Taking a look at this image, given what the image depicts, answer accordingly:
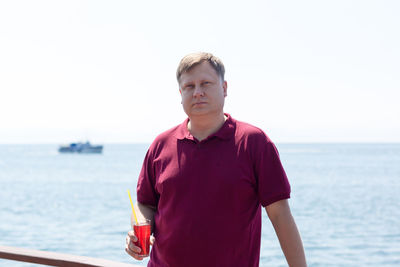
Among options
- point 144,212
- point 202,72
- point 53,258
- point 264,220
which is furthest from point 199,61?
point 264,220

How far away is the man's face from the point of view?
165 cm

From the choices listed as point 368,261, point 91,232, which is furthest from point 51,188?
point 368,261

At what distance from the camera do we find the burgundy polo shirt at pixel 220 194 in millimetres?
1563

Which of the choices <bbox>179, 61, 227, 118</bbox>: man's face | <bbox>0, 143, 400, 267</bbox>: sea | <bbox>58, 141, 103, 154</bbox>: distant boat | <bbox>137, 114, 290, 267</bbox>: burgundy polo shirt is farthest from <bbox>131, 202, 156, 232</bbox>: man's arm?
<bbox>58, 141, 103, 154</bbox>: distant boat

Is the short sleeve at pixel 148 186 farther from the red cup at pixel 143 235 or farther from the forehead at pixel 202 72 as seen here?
the forehead at pixel 202 72

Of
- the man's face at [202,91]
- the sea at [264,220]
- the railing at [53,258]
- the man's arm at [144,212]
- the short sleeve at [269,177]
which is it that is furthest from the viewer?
the sea at [264,220]

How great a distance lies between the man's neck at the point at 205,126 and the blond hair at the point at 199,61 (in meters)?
0.16

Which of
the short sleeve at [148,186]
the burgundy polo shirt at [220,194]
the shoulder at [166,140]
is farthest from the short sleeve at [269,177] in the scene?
the short sleeve at [148,186]

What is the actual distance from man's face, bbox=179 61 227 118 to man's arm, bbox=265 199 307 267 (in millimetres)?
389

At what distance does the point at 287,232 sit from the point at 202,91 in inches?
21.7

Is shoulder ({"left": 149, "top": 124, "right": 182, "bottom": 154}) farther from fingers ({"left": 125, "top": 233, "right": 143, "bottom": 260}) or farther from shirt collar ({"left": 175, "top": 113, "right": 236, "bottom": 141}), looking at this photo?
fingers ({"left": 125, "top": 233, "right": 143, "bottom": 260})

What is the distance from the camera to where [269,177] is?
155 cm

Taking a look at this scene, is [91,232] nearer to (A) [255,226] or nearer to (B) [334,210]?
(B) [334,210]

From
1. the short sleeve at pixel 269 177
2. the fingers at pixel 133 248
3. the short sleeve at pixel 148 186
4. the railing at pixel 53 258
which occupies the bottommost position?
the railing at pixel 53 258
